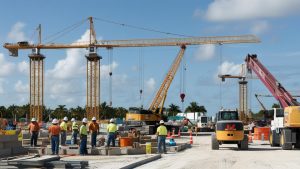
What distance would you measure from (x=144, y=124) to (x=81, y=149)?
33186 millimetres

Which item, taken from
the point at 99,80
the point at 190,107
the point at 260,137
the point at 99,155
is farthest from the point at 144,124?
the point at 190,107

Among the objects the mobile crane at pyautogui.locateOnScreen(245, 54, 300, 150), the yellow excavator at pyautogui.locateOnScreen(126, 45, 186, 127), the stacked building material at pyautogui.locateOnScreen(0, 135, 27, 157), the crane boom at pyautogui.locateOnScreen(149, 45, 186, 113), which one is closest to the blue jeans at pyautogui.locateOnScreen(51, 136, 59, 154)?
the stacked building material at pyautogui.locateOnScreen(0, 135, 27, 157)

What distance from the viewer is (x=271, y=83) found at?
158 ft

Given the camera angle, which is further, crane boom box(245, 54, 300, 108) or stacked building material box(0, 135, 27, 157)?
crane boom box(245, 54, 300, 108)

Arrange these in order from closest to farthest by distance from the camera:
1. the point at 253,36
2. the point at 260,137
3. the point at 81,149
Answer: the point at 81,149 → the point at 260,137 → the point at 253,36

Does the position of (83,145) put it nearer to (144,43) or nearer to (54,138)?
(54,138)

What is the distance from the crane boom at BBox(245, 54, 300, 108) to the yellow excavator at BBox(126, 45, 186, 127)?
13954 millimetres

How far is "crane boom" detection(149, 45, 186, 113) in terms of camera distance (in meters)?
70.6

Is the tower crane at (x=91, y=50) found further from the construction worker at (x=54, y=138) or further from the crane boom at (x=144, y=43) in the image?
the construction worker at (x=54, y=138)

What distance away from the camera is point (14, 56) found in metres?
104

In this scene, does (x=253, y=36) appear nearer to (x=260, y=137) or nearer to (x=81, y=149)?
(x=260, y=137)

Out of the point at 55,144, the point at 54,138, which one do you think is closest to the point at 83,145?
the point at 55,144

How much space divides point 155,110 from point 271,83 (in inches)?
907

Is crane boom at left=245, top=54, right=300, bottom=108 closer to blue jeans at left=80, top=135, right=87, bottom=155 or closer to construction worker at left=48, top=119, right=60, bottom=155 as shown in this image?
blue jeans at left=80, top=135, right=87, bottom=155
